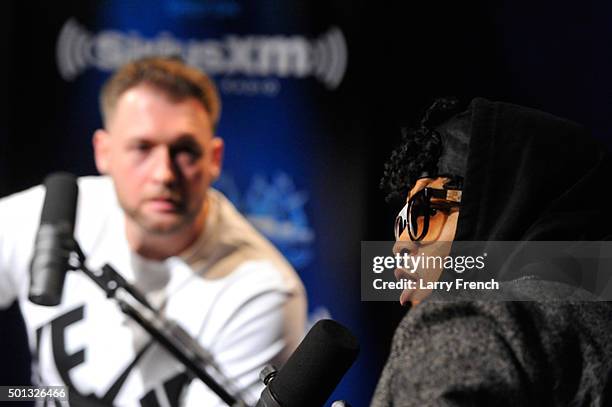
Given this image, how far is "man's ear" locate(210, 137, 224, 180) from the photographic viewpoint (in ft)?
8.55

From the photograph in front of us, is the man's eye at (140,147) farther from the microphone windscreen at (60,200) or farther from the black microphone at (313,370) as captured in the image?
the black microphone at (313,370)

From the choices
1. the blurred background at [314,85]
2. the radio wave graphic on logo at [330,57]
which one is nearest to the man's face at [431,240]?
the blurred background at [314,85]

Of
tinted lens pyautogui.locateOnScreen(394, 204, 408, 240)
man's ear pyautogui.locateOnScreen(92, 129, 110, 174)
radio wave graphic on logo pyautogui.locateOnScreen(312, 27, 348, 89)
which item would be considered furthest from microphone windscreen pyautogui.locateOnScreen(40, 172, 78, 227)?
tinted lens pyautogui.locateOnScreen(394, 204, 408, 240)

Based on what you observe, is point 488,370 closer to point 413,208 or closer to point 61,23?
point 413,208

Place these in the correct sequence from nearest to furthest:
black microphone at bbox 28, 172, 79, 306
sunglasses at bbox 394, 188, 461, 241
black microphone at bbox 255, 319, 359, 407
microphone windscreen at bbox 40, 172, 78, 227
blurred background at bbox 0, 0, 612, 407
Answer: black microphone at bbox 255, 319, 359, 407 < sunglasses at bbox 394, 188, 461, 241 < black microphone at bbox 28, 172, 79, 306 < microphone windscreen at bbox 40, 172, 78, 227 < blurred background at bbox 0, 0, 612, 407

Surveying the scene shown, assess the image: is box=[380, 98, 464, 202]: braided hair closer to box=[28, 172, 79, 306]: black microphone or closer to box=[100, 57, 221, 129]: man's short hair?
box=[28, 172, 79, 306]: black microphone

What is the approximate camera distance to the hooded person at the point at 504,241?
857 mm

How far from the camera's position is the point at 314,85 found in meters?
2.59

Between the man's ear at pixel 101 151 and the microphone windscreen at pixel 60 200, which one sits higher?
the man's ear at pixel 101 151

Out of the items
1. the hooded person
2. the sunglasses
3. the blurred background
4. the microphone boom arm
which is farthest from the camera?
the blurred background

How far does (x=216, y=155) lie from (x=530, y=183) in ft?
5.36

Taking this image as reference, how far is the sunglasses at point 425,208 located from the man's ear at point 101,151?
4.99 ft

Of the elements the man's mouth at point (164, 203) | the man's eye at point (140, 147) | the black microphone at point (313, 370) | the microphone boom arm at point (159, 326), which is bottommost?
the microphone boom arm at point (159, 326)

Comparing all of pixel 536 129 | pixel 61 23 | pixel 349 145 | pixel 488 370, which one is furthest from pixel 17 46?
pixel 488 370
